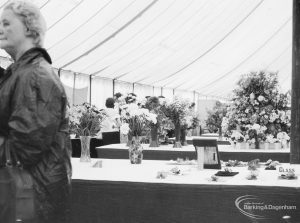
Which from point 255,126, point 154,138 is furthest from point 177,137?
point 255,126

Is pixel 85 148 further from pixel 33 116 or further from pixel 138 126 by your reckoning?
pixel 33 116

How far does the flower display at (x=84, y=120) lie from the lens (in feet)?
14.1

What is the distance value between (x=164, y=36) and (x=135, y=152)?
8252 mm

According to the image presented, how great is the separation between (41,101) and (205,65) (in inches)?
552

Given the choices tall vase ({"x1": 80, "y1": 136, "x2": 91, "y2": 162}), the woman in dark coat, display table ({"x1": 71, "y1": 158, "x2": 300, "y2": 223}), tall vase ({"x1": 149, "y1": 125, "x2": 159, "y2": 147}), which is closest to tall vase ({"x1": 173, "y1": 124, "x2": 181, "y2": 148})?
tall vase ({"x1": 149, "y1": 125, "x2": 159, "y2": 147})

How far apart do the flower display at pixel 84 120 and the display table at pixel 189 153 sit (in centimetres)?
167

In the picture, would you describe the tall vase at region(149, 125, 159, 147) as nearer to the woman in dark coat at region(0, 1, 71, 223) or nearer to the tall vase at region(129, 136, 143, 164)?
the tall vase at region(129, 136, 143, 164)

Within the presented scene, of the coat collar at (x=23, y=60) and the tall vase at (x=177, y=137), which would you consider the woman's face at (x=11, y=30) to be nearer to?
the coat collar at (x=23, y=60)

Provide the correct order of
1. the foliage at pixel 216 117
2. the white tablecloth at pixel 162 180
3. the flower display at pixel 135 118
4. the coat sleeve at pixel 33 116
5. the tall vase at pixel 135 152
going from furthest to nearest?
the foliage at pixel 216 117 → the flower display at pixel 135 118 → the tall vase at pixel 135 152 → the white tablecloth at pixel 162 180 → the coat sleeve at pixel 33 116

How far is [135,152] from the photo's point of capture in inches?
166

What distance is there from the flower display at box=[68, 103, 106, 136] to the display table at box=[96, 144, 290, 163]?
1.67 metres

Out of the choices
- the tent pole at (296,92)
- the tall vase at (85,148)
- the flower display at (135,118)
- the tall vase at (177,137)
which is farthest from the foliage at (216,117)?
the tall vase at (85,148)

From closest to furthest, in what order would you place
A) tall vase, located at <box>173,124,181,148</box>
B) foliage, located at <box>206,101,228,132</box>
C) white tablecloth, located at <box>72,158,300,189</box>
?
white tablecloth, located at <box>72,158,300,189</box>, tall vase, located at <box>173,124,181,148</box>, foliage, located at <box>206,101,228,132</box>

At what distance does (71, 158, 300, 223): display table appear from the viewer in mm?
2824
